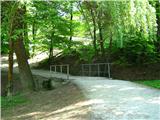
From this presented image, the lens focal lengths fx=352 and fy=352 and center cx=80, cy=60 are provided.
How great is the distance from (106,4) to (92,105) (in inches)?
152

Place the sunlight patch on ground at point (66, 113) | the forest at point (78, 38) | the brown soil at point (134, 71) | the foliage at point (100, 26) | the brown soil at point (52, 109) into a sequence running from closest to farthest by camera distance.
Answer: the sunlight patch on ground at point (66, 113) < the brown soil at point (52, 109) < the foliage at point (100, 26) < the forest at point (78, 38) < the brown soil at point (134, 71)

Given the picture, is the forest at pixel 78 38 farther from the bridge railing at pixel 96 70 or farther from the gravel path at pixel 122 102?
the gravel path at pixel 122 102

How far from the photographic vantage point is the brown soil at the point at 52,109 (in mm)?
9109

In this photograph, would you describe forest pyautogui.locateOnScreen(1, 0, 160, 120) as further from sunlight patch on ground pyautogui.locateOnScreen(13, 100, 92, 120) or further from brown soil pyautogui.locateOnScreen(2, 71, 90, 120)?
sunlight patch on ground pyautogui.locateOnScreen(13, 100, 92, 120)

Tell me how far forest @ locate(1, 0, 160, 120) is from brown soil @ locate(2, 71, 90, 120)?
0.15m

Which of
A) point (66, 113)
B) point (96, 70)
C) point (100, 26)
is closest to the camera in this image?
point (66, 113)

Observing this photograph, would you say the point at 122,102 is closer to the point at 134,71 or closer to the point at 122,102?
the point at 122,102

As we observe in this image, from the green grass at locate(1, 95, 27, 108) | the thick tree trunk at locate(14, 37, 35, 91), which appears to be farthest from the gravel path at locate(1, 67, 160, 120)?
the thick tree trunk at locate(14, 37, 35, 91)

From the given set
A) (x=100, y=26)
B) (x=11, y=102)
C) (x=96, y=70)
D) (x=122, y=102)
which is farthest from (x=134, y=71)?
(x=122, y=102)

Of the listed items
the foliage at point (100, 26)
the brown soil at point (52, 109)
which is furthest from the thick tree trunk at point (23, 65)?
the brown soil at point (52, 109)

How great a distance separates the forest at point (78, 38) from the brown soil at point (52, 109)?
0.49 feet

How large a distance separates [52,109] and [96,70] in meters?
9.68

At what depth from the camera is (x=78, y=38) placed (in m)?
25.7

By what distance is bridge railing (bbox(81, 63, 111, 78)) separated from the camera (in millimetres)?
19312
